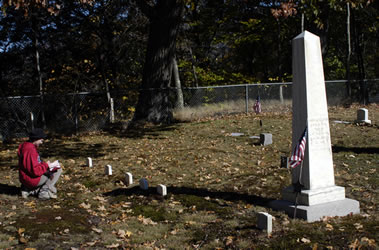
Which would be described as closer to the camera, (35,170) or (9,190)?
(35,170)

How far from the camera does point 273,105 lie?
21.9m

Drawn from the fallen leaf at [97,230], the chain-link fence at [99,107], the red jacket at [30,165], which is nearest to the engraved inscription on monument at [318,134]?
the fallen leaf at [97,230]

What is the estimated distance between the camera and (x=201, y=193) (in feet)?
25.8

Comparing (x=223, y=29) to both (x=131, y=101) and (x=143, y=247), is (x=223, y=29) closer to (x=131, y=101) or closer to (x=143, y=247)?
(x=131, y=101)

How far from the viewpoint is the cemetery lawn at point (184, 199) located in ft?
18.0

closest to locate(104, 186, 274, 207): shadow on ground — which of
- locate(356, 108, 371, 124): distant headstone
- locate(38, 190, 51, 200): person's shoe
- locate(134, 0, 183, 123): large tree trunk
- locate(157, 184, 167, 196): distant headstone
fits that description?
locate(157, 184, 167, 196): distant headstone

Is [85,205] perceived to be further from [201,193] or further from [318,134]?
[318,134]

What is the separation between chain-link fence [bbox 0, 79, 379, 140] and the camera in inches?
659

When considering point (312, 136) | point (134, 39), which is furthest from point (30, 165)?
point (134, 39)

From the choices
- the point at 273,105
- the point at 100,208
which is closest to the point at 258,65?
the point at 273,105

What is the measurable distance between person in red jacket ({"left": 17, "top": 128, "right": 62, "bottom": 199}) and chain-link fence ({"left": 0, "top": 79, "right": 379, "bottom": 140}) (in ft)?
29.6

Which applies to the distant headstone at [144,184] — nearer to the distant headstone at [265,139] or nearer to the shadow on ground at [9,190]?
the shadow on ground at [9,190]

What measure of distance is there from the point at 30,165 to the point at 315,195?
4.77m

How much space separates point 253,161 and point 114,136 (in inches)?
281
